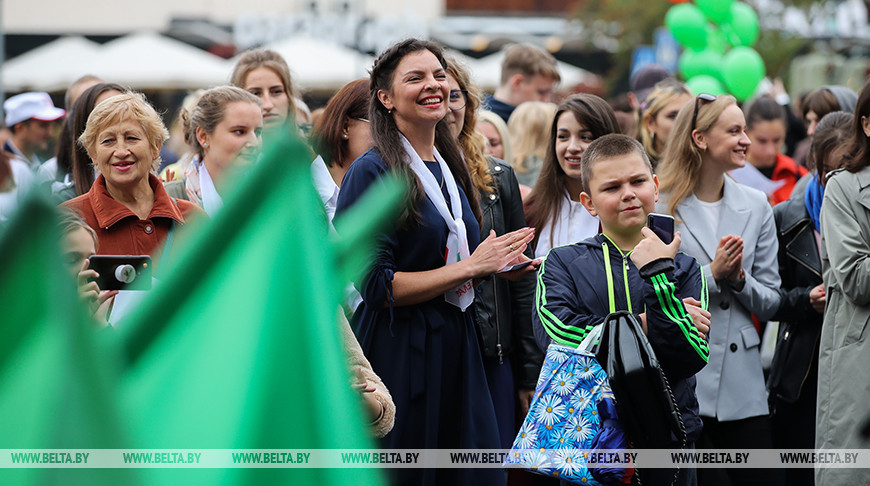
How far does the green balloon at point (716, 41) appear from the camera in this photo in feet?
39.8

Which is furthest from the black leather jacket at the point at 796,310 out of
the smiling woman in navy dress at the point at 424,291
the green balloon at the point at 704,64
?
the green balloon at the point at 704,64

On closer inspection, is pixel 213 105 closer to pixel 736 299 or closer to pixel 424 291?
pixel 424 291

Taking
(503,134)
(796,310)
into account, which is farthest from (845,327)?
(503,134)

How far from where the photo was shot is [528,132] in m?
5.89

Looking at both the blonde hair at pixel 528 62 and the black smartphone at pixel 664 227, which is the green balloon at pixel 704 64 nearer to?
the blonde hair at pixel 528 62

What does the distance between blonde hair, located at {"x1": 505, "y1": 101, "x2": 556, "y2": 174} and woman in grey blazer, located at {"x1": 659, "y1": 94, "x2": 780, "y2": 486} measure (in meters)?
1.20

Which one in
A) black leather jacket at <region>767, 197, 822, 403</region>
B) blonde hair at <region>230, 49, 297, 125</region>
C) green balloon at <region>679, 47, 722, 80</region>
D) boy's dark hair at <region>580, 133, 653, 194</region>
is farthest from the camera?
Answer: green balloon at <region>679, 47, 722, 80</region>

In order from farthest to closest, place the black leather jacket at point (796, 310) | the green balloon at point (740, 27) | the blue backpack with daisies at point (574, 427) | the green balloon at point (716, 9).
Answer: the green balloon at point (740, 27) → the green balloon at point (716, 9) → the black leather jacket at point (796, 310) → the blue backpack with daisies at point (574, 427)

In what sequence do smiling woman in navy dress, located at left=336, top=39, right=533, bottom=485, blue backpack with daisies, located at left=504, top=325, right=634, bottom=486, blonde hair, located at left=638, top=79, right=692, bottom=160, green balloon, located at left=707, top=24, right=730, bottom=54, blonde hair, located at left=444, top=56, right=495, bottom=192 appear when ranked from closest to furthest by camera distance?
blue backpack with daisies, located at left=504, top=325, right=634, bottom=486 → smiling woman in navy dress, located at left=336, top=39, right=533, bottom=485 → blonde hair, located at left=444, top=56, right=495, bottom=192 → blonde hair, located at left=638, top=79, right=692, bottom=160 → green balloon, located at left=707, top=24, right=730, bottom=54

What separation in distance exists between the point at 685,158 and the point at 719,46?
317 inches

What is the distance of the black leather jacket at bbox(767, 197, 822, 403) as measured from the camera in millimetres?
4754

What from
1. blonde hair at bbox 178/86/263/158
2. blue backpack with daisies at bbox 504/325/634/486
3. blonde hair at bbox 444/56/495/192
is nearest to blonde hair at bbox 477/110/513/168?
blonde hair at bbox 444/56/495/192

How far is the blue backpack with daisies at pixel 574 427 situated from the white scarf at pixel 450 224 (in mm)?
549

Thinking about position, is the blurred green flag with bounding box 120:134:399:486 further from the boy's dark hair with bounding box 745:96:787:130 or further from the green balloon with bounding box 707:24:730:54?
the green balloon with bounding box 707:24:730:54
